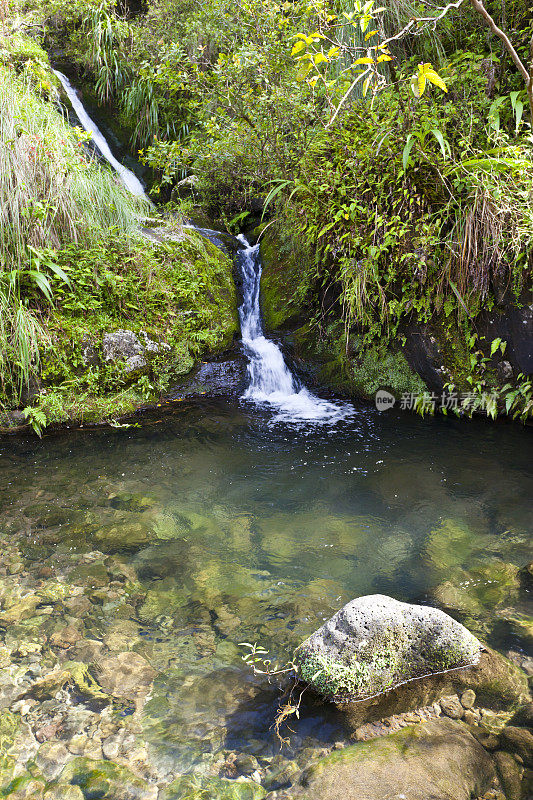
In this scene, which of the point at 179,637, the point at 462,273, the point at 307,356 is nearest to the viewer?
the point at 179,637

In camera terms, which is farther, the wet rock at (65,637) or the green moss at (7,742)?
the wet rock at (65,637)

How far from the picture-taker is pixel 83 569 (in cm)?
319

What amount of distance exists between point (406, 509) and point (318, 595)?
1224mm

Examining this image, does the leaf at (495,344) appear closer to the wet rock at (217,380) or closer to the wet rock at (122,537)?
the wet rock at (217,380)

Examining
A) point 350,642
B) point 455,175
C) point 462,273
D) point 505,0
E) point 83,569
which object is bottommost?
point 83,569

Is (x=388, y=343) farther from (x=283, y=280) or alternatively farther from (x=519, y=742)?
(x=519, y=742)

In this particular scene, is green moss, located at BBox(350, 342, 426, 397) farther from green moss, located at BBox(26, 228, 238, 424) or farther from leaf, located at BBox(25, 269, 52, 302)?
leaf, located at BBox(25, 269, 52, 302)

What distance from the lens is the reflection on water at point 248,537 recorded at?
8.01ft

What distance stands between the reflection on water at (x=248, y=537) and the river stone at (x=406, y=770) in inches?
6.8

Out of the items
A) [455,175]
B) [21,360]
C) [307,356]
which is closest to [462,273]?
[455,175]

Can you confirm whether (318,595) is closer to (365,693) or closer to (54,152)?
(365,693)

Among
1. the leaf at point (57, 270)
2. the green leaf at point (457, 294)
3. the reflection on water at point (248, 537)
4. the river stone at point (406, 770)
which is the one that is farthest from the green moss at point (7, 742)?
the green leaf at point (457, 294)

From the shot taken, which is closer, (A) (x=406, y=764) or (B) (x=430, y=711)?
(A) (x=406, y=764)

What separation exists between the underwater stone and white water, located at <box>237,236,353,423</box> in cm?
326
